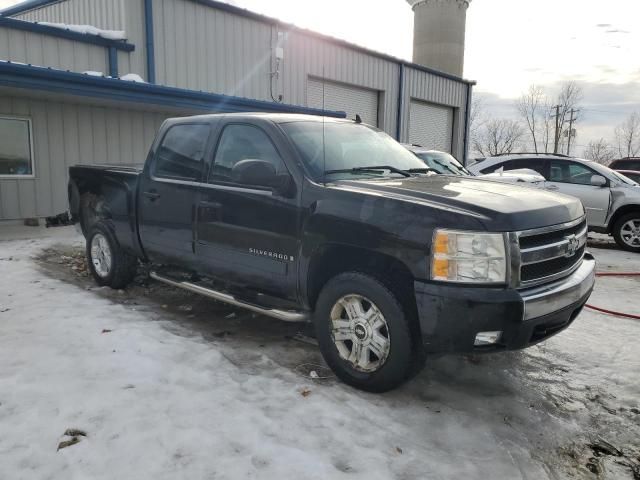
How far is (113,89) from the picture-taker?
9844 millimetres

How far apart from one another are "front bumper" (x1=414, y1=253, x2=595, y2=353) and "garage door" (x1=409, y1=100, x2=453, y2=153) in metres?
20.6

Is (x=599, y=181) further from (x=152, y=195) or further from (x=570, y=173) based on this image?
(x=152, y=195)

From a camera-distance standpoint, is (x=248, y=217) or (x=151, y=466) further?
(x=248, y=217)

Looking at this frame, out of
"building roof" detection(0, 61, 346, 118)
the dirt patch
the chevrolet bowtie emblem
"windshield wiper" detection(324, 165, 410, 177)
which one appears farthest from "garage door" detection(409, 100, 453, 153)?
the chevrolet bowtie emblem

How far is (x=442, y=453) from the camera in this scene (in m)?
2.91

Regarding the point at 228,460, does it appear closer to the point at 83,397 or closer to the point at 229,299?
the point at 83,397

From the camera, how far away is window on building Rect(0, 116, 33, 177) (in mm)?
10453

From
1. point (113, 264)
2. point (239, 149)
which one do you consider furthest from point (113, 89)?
point (239, 149)

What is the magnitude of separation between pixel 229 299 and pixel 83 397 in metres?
1.34

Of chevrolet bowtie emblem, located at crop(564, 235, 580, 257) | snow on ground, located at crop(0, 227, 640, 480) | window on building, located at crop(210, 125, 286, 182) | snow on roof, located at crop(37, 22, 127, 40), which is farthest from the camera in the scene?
snow on roof, located at crop(37, 22, 127, 40)

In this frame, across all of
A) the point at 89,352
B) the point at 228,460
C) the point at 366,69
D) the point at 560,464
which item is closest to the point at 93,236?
the point at 89,352

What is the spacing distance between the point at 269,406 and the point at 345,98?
1757 centimetres

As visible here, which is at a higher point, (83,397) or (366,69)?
(366,69)

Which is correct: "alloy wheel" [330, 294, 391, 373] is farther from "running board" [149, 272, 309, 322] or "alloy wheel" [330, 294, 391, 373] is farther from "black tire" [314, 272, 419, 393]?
"running board" [149, 272, 309, 322]
